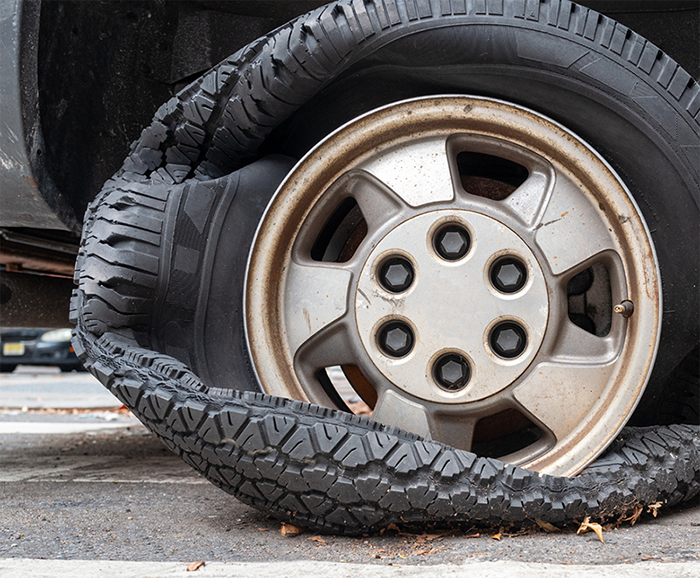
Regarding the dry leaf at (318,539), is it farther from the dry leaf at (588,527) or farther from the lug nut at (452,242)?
the lug nut at (452,242)

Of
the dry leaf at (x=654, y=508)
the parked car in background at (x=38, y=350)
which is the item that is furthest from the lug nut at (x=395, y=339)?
the parked car in background at (x=38, y=350)

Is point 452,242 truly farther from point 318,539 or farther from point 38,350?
point 38,350

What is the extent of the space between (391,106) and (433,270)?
0.33 metres

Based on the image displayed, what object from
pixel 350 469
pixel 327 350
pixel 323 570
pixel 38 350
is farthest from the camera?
pixel 38 350

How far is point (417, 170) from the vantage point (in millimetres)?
1268

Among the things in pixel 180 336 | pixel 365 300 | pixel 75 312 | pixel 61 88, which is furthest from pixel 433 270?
pixel 61 88

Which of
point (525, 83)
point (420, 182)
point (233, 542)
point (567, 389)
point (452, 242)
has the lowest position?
point (233, 542)

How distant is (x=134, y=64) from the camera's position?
159 centimetres

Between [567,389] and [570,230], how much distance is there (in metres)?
0.30

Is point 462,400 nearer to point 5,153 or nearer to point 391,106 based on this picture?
point 391,106

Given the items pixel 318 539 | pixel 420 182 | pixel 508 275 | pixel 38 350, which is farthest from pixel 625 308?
pixel 38 350

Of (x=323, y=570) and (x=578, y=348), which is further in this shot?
(x=578, y=348)

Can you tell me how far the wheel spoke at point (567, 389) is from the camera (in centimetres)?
120

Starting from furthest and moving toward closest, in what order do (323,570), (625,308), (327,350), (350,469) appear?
1. (327,350)
2. (625,308)
3. (350,469)
4. (323,570)
